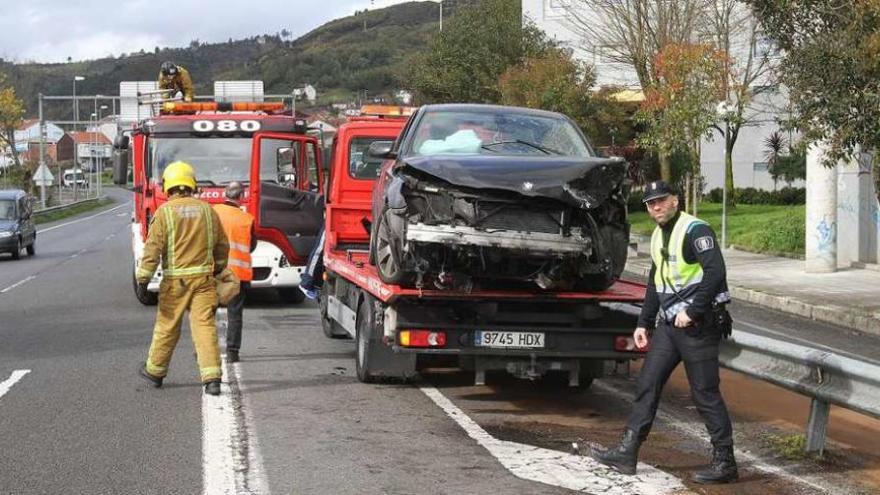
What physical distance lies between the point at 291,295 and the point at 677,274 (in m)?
12.2

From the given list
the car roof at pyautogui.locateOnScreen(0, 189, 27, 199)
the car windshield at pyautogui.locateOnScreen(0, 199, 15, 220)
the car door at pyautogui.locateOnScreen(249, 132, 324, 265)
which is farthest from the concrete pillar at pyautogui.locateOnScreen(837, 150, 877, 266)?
the car roof at pyautogui.locateOnScreen(0, 189, 27, 199)

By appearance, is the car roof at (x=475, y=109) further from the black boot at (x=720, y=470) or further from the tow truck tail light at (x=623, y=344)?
the black boot at (x=720, y=470)

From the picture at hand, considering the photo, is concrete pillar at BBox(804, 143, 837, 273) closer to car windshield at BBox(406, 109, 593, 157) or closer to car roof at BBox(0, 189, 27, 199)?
car windshield at BBox(406, 109, 593, 157)

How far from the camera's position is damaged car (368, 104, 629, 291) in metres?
8.41

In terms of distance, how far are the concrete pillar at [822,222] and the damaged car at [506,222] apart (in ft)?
46.3

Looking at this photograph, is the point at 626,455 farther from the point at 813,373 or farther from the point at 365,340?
the point at 365,340

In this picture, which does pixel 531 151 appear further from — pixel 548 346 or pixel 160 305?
pixel 160 305

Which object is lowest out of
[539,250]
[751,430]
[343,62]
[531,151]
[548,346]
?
[751,430]

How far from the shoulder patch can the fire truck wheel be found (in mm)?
3420

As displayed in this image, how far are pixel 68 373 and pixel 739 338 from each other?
601cm

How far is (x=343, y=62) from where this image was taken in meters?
135

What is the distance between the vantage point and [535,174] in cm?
852

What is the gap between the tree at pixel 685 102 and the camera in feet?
82.7

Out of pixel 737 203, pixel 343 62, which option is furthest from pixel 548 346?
pixel 343 62
